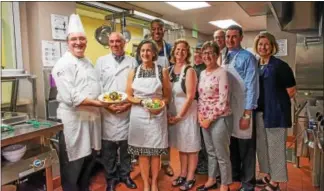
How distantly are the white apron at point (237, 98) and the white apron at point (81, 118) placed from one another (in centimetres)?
107

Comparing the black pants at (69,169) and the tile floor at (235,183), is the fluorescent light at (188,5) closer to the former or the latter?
the tile floor at (235,183)

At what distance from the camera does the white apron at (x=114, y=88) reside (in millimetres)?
2305

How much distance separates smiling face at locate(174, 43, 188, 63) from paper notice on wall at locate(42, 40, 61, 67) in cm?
119

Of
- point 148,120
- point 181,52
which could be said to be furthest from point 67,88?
point 181,52

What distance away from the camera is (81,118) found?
1.98 meters

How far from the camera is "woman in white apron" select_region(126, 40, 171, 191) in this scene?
212 centimetres

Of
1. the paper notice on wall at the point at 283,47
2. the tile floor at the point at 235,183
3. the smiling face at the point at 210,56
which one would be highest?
the paper notice on wall at the point at 283,47

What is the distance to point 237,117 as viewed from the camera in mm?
2162

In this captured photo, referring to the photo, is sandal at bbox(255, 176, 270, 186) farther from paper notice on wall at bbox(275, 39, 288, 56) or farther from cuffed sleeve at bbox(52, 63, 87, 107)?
paper notice on wall at bbox(275, 39, 288, 56)

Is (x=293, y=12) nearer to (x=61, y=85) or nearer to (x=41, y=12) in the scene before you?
(x=61, y=85)

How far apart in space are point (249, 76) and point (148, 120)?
85cm

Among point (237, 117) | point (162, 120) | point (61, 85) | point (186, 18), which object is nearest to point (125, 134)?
point (162, 120)

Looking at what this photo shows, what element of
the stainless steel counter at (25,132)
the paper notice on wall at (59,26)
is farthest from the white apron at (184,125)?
the paper notice on wall at (59,26)

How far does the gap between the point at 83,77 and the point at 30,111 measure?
66 centimetres
